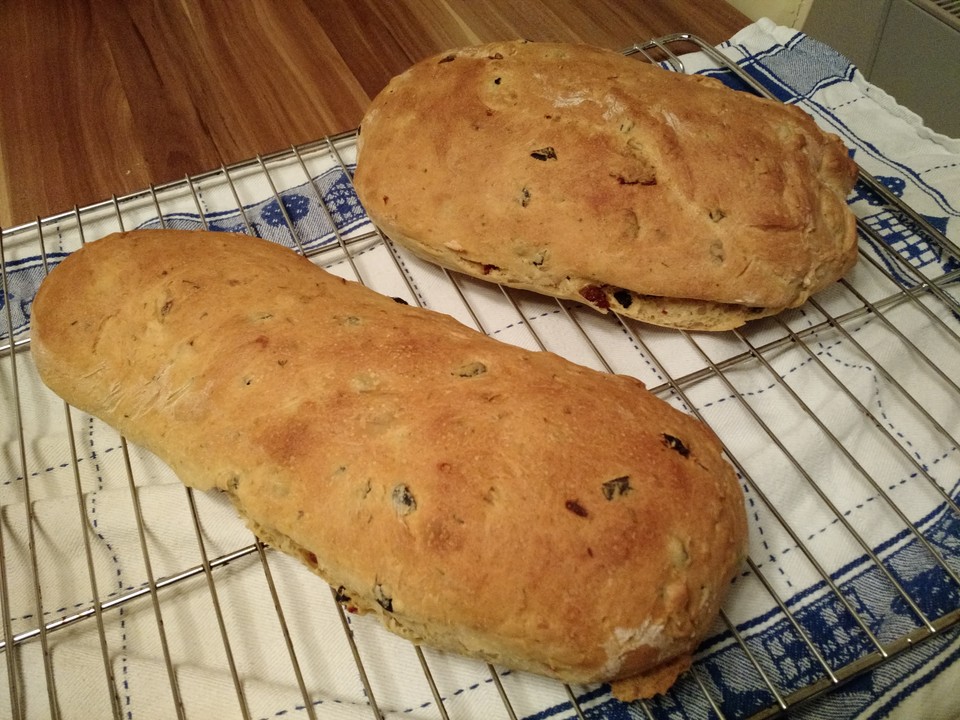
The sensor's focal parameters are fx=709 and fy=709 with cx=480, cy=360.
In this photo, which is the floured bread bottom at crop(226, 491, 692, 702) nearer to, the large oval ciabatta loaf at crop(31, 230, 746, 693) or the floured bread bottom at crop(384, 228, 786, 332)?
the large oval ciabatta loaf at crop(31, 230, 746, 693)

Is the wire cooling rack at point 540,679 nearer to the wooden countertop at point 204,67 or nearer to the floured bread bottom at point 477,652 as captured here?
the floured bread bottom at point 477,652

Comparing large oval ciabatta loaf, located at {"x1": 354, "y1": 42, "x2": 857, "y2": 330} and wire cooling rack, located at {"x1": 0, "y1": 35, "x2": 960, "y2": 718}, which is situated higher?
large oval ciabatta loaf, located at {"x1": 354, "y1": 42, "x2": 857, "y2": 330}

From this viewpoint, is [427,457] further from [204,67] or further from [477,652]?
[204,67]

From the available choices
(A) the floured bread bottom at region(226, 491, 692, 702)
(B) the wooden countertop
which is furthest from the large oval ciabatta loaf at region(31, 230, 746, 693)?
(B) the wooden countertop

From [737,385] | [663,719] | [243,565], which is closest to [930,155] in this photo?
[737,385]

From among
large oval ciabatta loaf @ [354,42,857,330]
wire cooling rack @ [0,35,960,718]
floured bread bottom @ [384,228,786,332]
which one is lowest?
wire cooling rack @ [0,35,960,718]

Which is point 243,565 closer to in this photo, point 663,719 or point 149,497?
point 149,497
